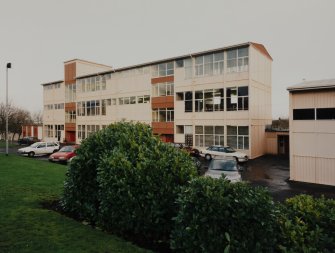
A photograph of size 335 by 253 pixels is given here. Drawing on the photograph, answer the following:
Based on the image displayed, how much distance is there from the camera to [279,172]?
22703 mm

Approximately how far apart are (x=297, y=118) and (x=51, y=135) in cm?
5445

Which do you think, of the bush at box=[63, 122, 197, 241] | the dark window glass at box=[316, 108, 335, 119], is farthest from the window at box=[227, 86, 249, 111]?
the bush at box=[63, 122, 197, 241]

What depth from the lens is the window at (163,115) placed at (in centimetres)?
3775

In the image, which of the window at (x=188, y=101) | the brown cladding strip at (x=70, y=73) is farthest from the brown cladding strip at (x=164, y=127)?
the brown cladding strip at (x=70, y=73)

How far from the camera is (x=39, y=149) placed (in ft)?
107

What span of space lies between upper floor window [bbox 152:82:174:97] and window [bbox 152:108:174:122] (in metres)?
2.26

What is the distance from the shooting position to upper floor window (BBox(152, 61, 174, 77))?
1486 inches

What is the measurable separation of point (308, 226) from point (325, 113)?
574 inches

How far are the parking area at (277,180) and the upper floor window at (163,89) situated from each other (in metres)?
12.8

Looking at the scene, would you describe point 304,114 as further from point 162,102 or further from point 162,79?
point 162,79

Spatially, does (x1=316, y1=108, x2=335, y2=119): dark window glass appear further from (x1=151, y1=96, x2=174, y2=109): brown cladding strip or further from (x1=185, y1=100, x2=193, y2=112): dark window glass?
(x1=151, y1=96, x2=174, y2=109): brown cladding strip

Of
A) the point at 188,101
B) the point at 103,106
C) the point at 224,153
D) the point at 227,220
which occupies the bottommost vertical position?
the point at 224,153

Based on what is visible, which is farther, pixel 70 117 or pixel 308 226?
pixel 70 117

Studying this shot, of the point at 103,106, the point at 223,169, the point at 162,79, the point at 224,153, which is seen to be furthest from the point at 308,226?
the point at 103,106
